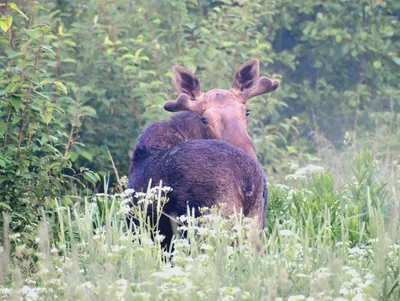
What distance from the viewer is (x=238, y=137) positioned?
8.10 m

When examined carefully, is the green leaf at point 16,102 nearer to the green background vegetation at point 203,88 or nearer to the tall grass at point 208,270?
the green background vegetation at point 203,88

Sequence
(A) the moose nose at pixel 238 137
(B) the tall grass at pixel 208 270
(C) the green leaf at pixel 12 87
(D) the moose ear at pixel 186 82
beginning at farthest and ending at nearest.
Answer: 1. (D) the moose ear at pixel 186 82
2. (A) the moose nose at pixel 238 137
3. (C) the green leaf at pixel 12 87
4. (B) the tall grass at pixel 208 270

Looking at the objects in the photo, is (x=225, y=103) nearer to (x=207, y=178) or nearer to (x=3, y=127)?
(x=3, y=127)

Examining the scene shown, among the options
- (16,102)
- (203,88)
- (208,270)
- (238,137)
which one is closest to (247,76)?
(238,137)

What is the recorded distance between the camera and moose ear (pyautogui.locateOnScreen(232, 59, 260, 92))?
8742mm

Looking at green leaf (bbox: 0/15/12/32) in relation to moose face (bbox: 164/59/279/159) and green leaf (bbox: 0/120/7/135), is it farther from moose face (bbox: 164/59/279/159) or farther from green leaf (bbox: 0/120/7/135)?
moose face (bbox: 164/59/279/159)

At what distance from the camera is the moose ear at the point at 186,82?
8625mm

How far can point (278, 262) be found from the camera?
17.5 feet

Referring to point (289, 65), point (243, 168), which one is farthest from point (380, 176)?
point (289, 65)

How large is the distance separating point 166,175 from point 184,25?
20.3 ft

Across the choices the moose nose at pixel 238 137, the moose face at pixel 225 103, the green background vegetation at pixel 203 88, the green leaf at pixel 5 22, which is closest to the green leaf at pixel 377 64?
the green background vegetation at pixel 203 88

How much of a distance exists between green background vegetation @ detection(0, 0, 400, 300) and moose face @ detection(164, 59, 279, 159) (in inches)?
22.6

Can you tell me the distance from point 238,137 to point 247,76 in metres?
0.88

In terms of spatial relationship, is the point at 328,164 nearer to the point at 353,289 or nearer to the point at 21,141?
the point at 21,141
